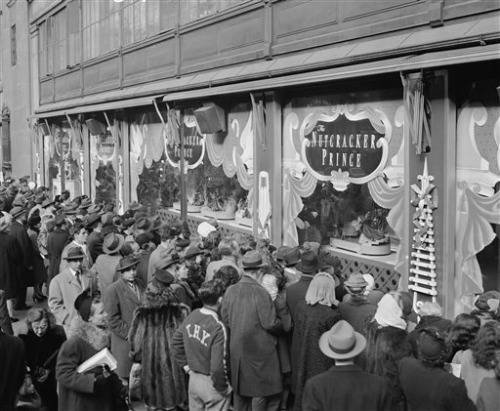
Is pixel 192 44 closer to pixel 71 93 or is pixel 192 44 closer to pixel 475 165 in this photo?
pixel 475 165

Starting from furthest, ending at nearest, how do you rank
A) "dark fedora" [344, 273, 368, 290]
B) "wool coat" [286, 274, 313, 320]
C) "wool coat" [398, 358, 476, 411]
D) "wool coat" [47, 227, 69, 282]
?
"wool coat" [47, 227, 69, 282]
"wool coat" [286, 274, 313, 320]
"dark fedora" [344, 273, 368, 290]
"wool coat" [398, 358, 476, 411]

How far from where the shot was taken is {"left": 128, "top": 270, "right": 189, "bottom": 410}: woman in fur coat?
22.1 feet

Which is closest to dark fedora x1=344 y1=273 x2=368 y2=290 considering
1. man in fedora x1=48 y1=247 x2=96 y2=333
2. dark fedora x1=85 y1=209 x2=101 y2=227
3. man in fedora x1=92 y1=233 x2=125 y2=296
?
man in fedora x1=48 y1=247 x2=96 y2=333

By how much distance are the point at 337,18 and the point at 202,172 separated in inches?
232

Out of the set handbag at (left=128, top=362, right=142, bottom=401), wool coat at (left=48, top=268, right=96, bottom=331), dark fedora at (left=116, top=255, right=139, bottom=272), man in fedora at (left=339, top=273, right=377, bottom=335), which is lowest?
handbag at (left=128, top=362, right=142, bottom=401)

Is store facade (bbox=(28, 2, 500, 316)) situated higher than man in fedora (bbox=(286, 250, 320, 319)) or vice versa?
store facade (bbox=(28, 2, 500, 316))

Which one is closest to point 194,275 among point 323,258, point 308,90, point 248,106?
point 323,258

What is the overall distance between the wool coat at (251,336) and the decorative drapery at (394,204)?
3.17m

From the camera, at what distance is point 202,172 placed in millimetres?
15742

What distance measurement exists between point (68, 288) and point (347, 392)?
4.58m

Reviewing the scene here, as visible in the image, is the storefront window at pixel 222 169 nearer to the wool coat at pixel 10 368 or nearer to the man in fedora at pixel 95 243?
the man in fedora at pixel 95 243

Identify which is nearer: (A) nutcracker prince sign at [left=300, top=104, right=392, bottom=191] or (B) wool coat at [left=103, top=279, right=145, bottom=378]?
(B) wool coat at [left=103, top=279, right=145, bottom=378]

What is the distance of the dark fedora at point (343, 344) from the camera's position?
4785 mm

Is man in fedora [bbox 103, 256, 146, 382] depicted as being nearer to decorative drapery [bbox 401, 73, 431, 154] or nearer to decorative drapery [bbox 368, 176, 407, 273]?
decorative drapery [bbox 368, 176, 407, 273]
